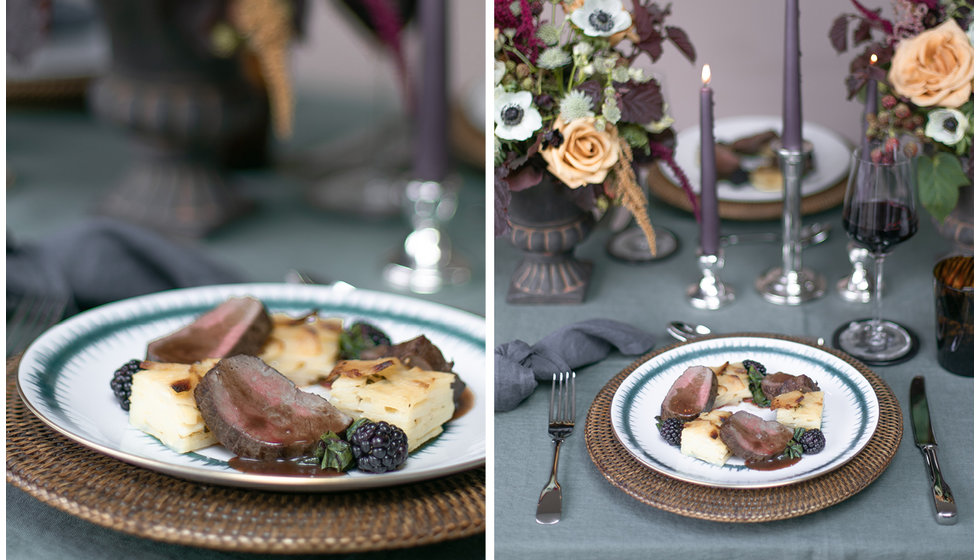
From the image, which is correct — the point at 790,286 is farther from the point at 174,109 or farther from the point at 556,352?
the point at 174,109

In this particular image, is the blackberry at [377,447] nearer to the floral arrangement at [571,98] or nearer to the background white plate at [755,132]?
the floral arrangement at [571,98]

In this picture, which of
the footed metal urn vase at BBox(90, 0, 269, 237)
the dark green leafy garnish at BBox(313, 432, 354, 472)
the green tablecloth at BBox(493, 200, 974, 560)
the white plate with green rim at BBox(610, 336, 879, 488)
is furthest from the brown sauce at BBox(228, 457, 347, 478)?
the footed metal urn vase at BBox(90, 0, 269, 237)

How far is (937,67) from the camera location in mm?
1243

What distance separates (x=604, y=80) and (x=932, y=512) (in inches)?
22.8

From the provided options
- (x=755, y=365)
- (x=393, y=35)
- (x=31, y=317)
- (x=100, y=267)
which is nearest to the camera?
(x=755, y=365)

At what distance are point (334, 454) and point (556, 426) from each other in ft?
0.80

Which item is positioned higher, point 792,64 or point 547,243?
point 792,64

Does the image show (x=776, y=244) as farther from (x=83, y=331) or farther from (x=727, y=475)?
(x=83, y=331)

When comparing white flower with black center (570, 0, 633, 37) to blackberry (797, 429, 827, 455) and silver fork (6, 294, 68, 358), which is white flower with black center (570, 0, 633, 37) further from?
silver fork (6, 294, 68, 358)

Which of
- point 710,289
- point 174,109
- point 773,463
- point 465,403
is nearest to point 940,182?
point 710,289

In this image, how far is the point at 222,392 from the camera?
1004mm

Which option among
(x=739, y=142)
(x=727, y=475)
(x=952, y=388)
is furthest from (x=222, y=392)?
(x=739, y=142)

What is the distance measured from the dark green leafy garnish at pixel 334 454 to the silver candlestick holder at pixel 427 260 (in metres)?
1.17

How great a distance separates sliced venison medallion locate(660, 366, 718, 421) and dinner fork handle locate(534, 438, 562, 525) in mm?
131
